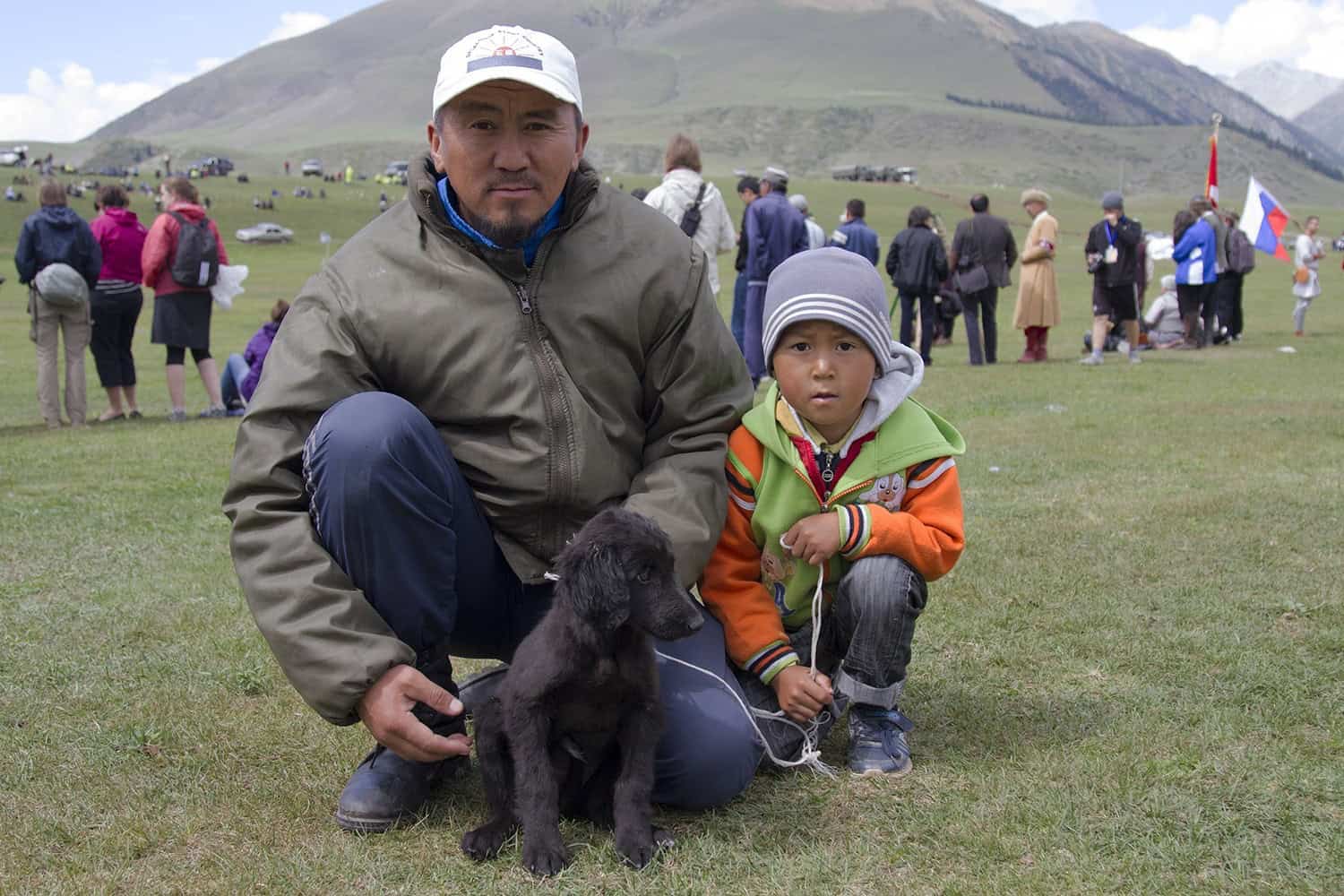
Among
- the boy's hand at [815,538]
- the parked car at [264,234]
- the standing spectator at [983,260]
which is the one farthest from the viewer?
the parked car at [264,234]

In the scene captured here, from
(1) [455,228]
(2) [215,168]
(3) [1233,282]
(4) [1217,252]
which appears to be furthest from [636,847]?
(2) [215,168]

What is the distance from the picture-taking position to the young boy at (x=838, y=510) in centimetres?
361

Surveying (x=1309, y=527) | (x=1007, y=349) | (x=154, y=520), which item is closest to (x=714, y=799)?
(x=1309, y=527)

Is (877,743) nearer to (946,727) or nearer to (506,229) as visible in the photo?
(946,727)

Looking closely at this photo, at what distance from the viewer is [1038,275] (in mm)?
16750

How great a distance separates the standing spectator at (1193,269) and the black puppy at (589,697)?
1772 cm

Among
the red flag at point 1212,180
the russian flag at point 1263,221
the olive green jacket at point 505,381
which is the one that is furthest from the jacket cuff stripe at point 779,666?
the russian flag at point 1263,221

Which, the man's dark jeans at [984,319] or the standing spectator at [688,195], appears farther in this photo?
the man's dark jeans at [984,319]

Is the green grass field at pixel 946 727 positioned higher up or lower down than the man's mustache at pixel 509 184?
lower down

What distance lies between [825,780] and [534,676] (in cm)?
107

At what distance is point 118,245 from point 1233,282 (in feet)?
55.2

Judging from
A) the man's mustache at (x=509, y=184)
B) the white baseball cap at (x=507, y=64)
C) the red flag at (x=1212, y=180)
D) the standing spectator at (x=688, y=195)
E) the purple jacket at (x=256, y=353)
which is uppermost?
the red flag at (x=1212, y=180)

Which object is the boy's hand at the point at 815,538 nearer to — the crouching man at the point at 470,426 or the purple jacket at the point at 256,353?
the crouching man at the point at 470,426

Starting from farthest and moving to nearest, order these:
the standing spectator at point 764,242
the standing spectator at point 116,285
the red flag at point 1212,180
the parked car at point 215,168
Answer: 1. the parked car at point 215,168
2. the red flag at point 1212,180
3. the standing spectator at point 764,242
4. the standing spectator at point 116,285
